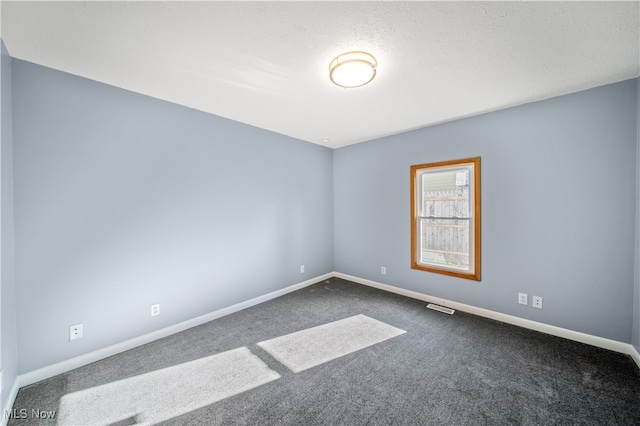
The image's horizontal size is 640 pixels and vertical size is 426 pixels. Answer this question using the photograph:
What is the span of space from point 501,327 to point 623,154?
79.3 inches

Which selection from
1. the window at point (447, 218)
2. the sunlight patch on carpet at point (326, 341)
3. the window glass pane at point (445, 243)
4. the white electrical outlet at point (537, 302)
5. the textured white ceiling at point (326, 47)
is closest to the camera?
the textured white ceiling at point (326, 47)

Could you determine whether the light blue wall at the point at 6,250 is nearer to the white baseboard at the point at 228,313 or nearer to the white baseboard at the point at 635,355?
the white baseboard at the point at 228,313

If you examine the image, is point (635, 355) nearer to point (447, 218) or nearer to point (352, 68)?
point (447, 218)

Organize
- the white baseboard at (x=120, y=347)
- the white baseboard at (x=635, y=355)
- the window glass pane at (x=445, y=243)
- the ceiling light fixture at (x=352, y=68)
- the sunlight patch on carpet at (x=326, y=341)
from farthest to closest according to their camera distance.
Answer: the window glass pane at (x=445, y=243) → the sunlight patch on carpet at (x=326, y=341) → the white baseboard at (x=635, y=355) → the white baseboard at (x=120, y=347) → the ceiling light fixture at (x=352, y=68)

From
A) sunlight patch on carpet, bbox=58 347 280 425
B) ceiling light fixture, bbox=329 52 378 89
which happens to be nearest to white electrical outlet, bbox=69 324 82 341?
sunlight patch on carpet, bbox=58 347 280 425

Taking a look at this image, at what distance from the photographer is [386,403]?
168 cm

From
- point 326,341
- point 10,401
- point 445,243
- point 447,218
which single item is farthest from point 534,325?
point 10,401

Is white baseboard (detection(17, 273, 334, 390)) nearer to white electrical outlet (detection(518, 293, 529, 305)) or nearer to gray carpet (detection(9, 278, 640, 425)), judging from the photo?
gray carpet (detection(9, 278, 640, 425))

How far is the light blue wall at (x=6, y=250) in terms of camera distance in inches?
62.2

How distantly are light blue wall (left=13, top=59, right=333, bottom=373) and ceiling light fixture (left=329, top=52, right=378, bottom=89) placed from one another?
175cm

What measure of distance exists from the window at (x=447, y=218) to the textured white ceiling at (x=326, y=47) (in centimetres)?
95

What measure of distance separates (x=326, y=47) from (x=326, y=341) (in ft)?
8.52

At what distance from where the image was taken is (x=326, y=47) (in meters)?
1.70

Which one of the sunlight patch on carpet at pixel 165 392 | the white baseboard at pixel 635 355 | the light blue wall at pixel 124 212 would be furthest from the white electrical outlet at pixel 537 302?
the light blue wall at pixel 124 212
